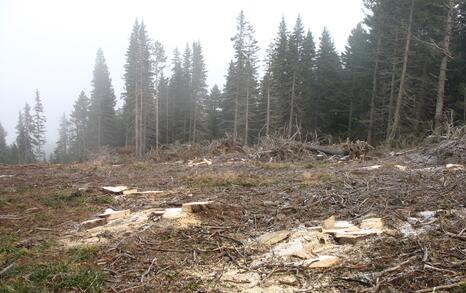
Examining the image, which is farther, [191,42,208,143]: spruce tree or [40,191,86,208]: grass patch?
[191,42,208,143]: spruce tree

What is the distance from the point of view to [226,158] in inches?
726

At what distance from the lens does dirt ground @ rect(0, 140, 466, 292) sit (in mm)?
4582

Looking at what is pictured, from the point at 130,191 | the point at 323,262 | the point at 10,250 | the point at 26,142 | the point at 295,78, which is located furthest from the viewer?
the point at 26,142

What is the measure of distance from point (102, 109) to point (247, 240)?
5510cm

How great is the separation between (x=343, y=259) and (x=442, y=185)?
3.86 m

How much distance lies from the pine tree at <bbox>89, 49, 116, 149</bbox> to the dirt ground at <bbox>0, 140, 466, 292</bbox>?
49.3m

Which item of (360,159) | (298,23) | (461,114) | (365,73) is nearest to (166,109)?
(298,23)

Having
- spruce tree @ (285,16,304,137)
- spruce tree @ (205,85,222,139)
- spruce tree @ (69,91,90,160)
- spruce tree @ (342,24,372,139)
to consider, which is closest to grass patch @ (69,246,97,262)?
spruce tree @ (342,24,372,139)

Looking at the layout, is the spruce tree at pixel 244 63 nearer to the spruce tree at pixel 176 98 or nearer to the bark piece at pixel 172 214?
the spruce tree at pixel 176 98

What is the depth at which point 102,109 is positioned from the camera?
57.2m

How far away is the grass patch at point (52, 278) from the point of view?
187 inches

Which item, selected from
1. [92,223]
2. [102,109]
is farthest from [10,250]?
[102,109]

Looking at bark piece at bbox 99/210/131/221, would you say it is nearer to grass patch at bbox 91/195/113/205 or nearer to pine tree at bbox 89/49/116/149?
grass patch at bbox 91/195/113/205

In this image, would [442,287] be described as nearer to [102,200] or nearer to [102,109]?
[102,200]
